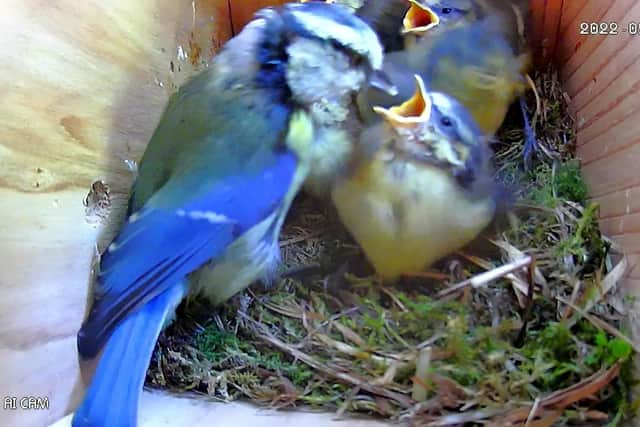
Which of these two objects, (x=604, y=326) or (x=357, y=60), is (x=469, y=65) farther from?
(x=604, y=326)

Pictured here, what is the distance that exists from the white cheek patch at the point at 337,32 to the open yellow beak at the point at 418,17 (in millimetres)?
196

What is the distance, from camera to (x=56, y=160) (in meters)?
0.96

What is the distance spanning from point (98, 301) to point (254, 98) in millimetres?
338

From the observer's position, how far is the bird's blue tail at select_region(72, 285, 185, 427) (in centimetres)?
89

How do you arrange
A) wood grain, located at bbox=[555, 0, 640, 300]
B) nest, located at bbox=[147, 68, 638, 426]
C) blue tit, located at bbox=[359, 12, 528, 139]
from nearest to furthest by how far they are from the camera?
nest, located at bbox=[147, 68, 638, 426], wood grain, located at bbox=[555, 0, 640, 300], blue tit, located at bbox=[359, 12, 528, 139]

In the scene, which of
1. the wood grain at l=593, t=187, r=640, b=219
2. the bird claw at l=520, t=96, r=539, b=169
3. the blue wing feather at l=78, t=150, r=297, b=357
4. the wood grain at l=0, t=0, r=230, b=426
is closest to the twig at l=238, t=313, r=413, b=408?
the blue wing feather at l=78, t=150, r=297, b=357

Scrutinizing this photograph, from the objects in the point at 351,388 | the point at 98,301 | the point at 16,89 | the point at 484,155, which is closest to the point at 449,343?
the point at 351,388

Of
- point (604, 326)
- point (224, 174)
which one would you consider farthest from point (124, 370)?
point (604, 326)

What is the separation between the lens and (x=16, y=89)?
90 centimetres

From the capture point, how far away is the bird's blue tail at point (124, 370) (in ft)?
2.92

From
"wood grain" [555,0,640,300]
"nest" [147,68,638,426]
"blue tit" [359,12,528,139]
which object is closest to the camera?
"nest" [147,68,638,426]

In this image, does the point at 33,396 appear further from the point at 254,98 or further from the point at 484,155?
the point at 484,155

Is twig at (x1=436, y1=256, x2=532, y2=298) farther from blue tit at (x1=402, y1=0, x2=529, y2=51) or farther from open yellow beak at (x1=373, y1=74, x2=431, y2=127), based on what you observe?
blue tit at (x1=402, y1=0, x2=529, y2=51)

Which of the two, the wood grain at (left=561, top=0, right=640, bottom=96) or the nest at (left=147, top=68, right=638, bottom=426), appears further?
the wood grain at (left=561, top=0, right=640, bottom=96)
